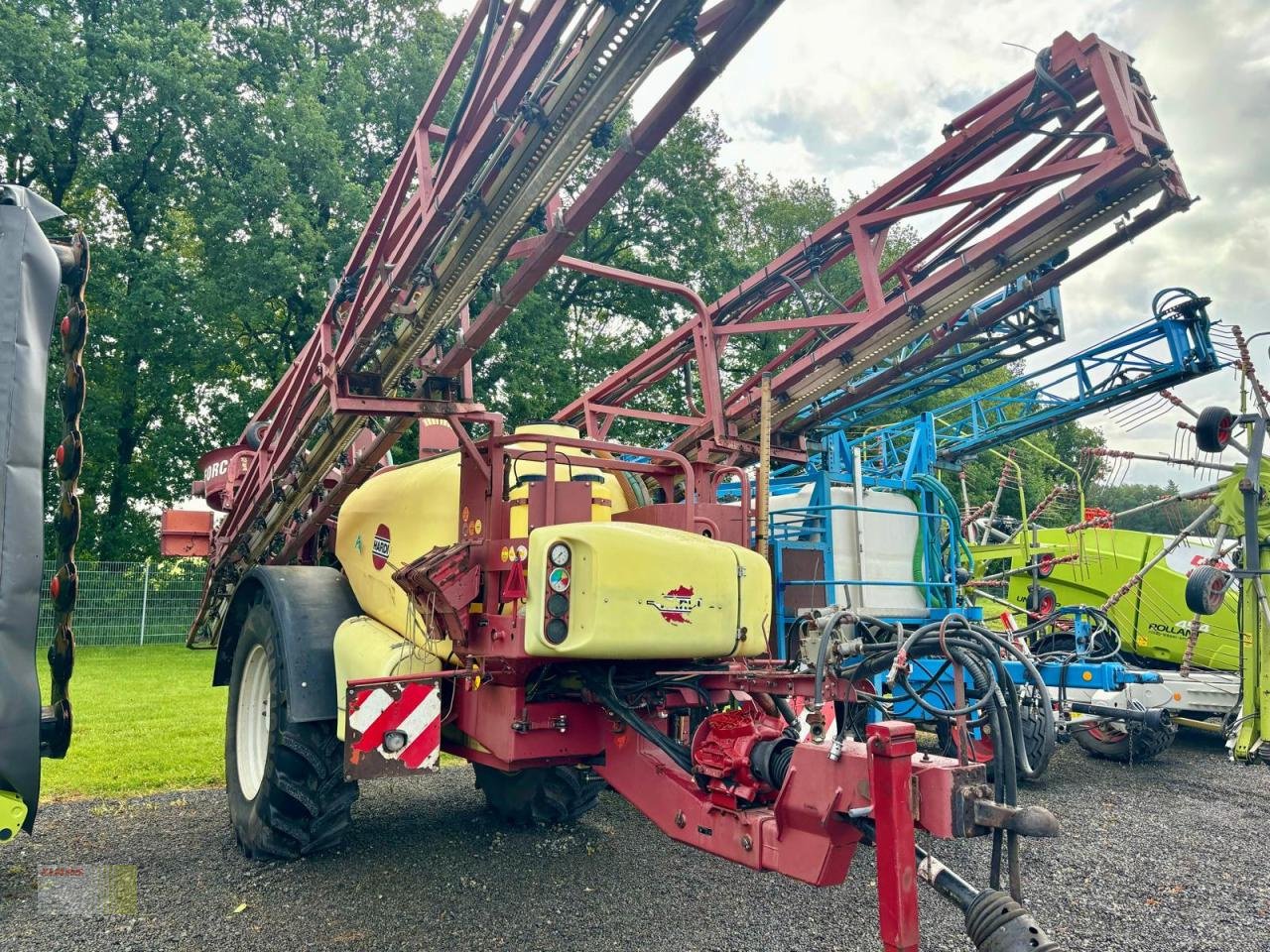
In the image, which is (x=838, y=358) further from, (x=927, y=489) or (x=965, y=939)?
(x=965, y=939)

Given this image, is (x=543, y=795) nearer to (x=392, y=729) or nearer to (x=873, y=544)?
(x=392, y=729)

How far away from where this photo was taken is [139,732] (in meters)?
8.91

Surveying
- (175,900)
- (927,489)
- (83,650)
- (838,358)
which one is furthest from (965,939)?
(83,650)

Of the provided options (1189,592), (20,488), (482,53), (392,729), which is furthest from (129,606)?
(1189,592)

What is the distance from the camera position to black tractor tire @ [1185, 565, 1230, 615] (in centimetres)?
738

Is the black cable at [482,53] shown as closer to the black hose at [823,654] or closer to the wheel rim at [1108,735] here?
the black hose at [823,654]

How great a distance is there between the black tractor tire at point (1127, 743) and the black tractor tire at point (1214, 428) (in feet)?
8.09

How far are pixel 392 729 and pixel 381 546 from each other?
4.42 feet

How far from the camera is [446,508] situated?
470cm

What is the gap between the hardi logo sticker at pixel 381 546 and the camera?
5023 millimetres

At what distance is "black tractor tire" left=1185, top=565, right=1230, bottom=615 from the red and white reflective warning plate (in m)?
6.29

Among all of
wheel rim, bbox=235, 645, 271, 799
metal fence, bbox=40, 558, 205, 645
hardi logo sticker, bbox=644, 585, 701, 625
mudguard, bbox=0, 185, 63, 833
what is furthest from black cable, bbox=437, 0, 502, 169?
metal fence, bbox=40, 558, 205, 645

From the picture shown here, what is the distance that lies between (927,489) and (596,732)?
4.53 metres

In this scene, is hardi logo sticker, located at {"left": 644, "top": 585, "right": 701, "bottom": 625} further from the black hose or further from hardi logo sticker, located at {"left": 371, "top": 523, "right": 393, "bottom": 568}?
hardi logo sticker, located at {"left": 371, "top": 523, "right": 393, "bottom": 568}
